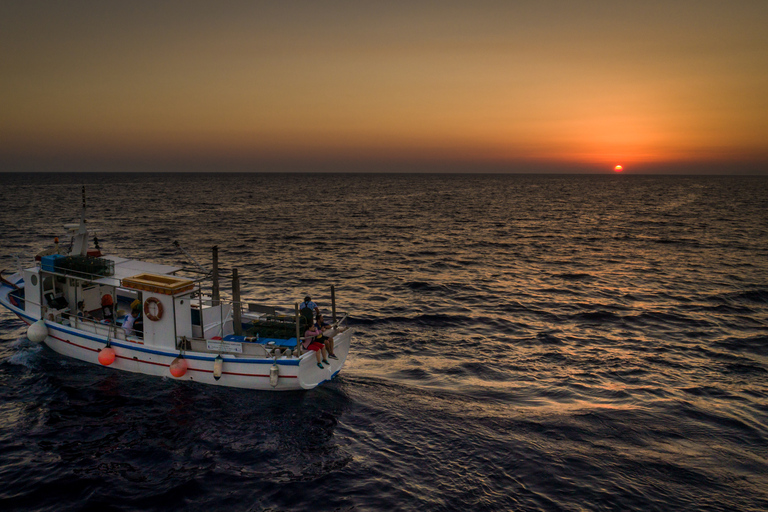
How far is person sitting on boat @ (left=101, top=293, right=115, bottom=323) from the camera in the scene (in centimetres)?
1882

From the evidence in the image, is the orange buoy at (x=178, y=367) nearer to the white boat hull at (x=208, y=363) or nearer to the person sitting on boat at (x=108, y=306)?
the white boat hull at (x=208, y=363)

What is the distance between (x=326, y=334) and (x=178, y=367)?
5.10 m

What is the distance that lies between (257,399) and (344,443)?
3848mm

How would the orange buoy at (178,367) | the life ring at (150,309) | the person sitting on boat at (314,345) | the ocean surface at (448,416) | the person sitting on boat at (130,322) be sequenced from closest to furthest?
the ocean surface at (448,416) < the person sitting on boat at (314,345) < the orange buoy at (178,367) < the life ring at (150,309) < the person sitting on boat at (130,322)

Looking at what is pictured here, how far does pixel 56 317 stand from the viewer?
64.6ft

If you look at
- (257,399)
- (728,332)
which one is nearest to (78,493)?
(257,399)

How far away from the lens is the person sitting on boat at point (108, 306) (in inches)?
741

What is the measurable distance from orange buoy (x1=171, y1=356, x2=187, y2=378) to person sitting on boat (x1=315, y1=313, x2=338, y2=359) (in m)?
4.66

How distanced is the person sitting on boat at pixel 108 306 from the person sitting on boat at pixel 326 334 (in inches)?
306

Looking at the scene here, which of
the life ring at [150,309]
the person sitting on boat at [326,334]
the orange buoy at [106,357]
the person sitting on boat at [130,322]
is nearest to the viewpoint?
the person sitting on boat at [326,334]

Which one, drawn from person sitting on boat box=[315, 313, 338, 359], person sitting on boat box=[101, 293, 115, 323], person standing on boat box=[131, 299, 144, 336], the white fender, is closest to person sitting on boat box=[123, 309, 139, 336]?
person standing on boat box=[131, 299, 144, 336]

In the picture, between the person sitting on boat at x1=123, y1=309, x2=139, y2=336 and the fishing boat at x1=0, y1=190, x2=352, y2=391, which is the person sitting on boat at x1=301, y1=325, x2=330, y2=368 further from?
the person sitting on boat at x1=123, y1=309, x2=139, y2=336

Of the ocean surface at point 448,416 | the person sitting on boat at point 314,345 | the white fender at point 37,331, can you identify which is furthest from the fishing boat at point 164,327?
the ocean surface at point 448,416

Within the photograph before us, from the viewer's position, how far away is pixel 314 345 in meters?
16.8
